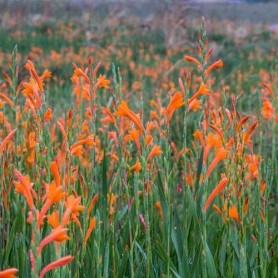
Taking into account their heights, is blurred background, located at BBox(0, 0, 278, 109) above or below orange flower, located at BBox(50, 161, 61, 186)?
below

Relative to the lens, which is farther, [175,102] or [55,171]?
[175,102]

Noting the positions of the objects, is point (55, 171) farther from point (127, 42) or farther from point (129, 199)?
point (127, 42)

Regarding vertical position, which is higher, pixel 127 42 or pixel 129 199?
pixel 129 199

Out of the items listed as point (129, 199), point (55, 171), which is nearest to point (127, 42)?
point (129, 199)

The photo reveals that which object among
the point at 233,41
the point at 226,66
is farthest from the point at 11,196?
the point at 233,41

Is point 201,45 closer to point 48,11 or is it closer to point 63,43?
→ point 63,43

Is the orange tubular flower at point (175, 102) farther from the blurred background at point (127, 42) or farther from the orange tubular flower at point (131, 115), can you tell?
the blurred background at point (127, 42)

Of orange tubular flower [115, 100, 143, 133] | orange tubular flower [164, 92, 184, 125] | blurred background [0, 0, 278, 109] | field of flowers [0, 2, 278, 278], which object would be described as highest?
orange tubular flower [164, 92, 184, 125]

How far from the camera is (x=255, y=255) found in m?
2.14

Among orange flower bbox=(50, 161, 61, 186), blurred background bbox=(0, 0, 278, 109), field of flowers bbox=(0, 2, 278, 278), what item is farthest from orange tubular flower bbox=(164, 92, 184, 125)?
blurred background bbox=(0, 0, 278, 109)

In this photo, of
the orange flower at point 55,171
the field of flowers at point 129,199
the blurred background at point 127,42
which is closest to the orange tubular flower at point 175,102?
the field of flowers at point 129,199

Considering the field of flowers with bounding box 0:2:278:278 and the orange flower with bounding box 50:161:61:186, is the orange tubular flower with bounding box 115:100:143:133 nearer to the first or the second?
the field of flowers with bounding box 0:2:278:278

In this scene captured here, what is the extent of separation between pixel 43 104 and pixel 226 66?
10.0 metres

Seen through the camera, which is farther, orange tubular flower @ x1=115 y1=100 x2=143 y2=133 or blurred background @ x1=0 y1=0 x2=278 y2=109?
blurred background @ x1=0 y1=0 x2=278 y2=109
